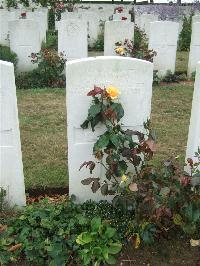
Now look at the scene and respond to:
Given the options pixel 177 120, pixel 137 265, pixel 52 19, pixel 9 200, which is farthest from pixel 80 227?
pixel 52 19

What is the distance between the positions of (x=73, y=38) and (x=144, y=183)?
5.80 m

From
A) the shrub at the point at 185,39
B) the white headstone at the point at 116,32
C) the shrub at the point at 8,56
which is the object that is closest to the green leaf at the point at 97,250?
the shrub at the point at 8,56

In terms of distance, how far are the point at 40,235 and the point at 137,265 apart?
0.80 meters

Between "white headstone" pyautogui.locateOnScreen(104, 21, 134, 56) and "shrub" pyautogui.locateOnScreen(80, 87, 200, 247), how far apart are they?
18.8 feet

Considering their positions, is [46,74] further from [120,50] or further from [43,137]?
[43,137]

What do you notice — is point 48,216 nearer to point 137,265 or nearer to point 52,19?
point 137,265

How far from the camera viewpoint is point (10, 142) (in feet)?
11.5

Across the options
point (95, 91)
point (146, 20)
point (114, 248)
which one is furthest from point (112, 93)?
point (146, 20)

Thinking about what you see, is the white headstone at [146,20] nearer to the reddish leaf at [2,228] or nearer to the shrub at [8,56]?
the shrub at [8,56]

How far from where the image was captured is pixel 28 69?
8969 mm

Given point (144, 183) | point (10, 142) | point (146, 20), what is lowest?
point (144, 183)

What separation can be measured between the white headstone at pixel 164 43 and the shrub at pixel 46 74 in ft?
6.41

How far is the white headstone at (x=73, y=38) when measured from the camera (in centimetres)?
821

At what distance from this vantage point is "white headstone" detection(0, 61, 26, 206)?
10.7 feet
